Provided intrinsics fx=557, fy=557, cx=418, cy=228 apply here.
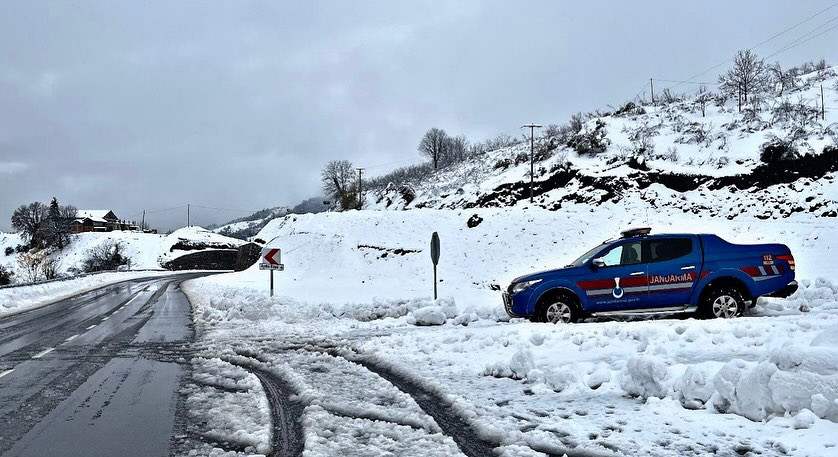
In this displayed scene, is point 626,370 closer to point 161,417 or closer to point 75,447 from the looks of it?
point 161,417

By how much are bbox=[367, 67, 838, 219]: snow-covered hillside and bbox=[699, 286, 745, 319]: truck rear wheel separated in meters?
21.0

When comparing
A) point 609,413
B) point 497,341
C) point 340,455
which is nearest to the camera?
point 340,455

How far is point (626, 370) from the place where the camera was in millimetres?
6164

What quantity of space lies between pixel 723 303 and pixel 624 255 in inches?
75.2

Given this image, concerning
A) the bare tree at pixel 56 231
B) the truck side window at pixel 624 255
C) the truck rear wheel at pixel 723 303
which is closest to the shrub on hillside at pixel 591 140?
the truck side window at pixel 624 255

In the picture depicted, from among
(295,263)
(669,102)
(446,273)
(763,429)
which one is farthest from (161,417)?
(669,102)

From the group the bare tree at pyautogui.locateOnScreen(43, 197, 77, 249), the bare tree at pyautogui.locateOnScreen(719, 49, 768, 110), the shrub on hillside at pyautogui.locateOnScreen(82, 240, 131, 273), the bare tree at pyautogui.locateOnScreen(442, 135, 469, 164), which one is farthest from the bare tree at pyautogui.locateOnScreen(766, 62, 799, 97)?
the bare tree at pyautogui.locateOnScreen(43, 197, 77, 249)

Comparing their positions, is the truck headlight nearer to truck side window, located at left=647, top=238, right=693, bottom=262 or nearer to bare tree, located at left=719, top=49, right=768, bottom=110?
truck side window, located at left=647, top=238, right=693, bottom=262

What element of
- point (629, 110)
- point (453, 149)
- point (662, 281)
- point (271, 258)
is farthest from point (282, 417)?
point (453, 149)

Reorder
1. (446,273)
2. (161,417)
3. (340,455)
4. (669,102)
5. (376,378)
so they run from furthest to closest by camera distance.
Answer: (669,102) → (446,273) → (376,378) → (161,417) → (340,455)

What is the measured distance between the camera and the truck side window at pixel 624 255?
10617 millimetres

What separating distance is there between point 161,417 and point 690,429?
502 cm

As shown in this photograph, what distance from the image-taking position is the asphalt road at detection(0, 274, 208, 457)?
4.89 meters

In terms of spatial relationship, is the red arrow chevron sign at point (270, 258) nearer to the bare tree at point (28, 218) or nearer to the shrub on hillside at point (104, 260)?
the shrub on hillside at point (104, 260)
